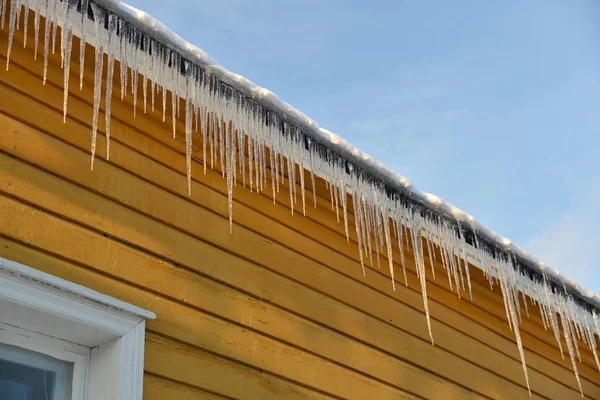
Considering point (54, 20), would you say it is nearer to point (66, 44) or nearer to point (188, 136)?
point (66, 44)

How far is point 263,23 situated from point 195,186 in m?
4.94

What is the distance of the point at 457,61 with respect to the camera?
33.0 feet

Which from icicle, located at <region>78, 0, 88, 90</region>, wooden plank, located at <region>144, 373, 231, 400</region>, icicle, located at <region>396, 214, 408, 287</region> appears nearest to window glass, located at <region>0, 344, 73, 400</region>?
wooden plank, located at <region>144, 373, 231, 400</region>

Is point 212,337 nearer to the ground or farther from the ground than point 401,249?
nearer to the ground

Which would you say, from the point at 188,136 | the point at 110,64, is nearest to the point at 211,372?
the point at 188,136

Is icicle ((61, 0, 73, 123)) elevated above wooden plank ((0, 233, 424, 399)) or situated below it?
above

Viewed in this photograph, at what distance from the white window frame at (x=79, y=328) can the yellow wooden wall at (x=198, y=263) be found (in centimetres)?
10

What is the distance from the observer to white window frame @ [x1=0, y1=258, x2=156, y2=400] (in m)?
2.53

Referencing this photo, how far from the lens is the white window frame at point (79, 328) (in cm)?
253

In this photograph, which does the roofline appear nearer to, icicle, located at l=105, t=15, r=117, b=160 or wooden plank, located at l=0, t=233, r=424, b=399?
icicle, located at l=105, t=15, r=117, b=160

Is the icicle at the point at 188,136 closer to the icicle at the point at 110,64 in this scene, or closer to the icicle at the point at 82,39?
the icicle at the point at 110,64

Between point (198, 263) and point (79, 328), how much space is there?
681 mm

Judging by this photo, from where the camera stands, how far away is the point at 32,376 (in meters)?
2.58

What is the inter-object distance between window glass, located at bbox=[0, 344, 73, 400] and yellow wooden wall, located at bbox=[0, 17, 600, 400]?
29 cm
